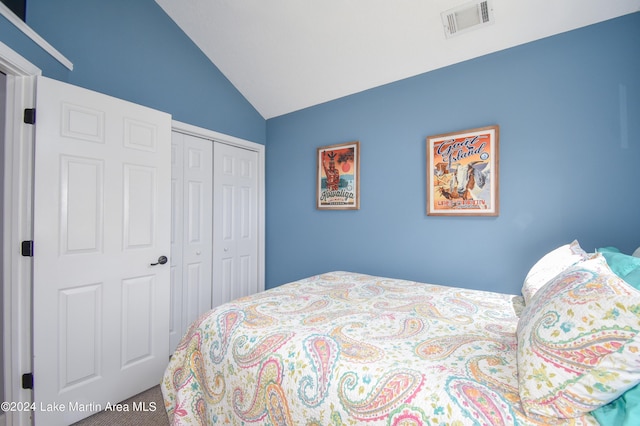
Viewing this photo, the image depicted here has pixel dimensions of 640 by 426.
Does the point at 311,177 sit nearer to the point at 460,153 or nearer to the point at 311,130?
the point at 311,130

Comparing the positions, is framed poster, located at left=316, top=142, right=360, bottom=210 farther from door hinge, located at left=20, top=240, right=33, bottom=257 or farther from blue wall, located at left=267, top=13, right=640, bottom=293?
door hinge, located at left=20, top=240, right=33, bottom=257

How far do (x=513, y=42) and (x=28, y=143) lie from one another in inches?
123

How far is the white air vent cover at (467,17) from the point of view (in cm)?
184

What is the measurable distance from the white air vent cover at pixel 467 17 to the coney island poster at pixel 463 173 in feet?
2.28

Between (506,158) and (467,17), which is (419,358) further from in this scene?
(467,17)

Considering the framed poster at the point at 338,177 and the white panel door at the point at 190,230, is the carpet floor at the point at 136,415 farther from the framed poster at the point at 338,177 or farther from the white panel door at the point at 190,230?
the framed poster at the point at 338,177

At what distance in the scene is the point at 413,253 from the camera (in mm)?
2451

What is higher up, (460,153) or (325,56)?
(325,56)

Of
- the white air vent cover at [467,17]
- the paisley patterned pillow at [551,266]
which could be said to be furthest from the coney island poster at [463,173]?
the white air vent cover at [467,17]

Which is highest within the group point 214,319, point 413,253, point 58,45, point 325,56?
point 325,56

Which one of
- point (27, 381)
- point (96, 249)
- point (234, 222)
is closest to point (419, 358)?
point (96, 249)

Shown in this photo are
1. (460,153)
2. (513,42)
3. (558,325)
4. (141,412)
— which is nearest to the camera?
(558,325)

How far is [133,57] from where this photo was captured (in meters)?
2.28

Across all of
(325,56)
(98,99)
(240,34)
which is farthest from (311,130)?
(98,99)
